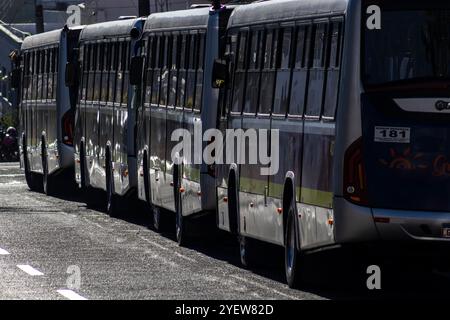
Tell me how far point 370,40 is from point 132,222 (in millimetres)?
13318

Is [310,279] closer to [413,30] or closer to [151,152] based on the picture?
[413,30]

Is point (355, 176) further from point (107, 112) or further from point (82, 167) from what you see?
point (82, 167)

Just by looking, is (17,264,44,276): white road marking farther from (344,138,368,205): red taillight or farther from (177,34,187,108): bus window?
(177,34,187,108): bus window

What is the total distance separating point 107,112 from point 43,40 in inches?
321

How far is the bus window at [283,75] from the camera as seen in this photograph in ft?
61.8

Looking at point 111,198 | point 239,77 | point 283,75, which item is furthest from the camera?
point 111,198

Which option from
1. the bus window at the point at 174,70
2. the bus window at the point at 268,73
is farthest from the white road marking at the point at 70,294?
the bus window at the point at 174,70

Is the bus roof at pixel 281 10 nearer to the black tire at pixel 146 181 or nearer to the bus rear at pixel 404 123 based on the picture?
the bus rear at pixel 404 123

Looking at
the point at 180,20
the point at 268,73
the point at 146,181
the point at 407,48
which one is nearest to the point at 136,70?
the point at 146,181

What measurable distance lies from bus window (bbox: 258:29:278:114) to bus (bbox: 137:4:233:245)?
2868 millimetres

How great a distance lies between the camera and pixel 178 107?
25.0 meters

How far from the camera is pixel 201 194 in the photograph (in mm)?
22953

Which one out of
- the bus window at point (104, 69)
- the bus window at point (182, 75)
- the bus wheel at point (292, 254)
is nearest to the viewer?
the bus wheel at point (292, 254)

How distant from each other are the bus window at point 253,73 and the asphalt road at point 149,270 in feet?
5.33
